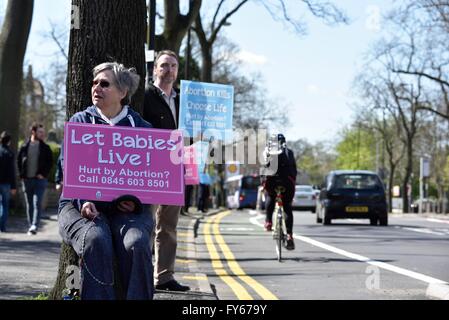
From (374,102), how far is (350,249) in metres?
52.9

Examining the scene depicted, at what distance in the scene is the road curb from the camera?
29.2ft

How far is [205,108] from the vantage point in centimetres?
1250

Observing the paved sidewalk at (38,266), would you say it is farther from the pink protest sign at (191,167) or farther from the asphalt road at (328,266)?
the pink protest sign at (191,167)

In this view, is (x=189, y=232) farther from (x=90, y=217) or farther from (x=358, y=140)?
(x=358, y=140)

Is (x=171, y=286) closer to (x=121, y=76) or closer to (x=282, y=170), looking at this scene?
(x=121, y=76)

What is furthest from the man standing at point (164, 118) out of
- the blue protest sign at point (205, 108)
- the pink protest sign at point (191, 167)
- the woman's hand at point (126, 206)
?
the woman's hand at point (126, 206)

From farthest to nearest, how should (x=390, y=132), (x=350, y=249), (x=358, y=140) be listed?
(x=358, y=140) → (x=390, y=132) → (x=350, y=249)

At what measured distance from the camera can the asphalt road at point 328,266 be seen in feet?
31.2

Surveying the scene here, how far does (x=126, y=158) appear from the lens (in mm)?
5914

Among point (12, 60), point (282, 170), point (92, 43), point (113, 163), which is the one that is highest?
point (12, 60)

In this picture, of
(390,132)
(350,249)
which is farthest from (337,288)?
(390,132)

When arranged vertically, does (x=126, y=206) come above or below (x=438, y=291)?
above

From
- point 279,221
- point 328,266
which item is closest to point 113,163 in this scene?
point 328,266

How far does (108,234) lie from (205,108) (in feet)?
22.9
